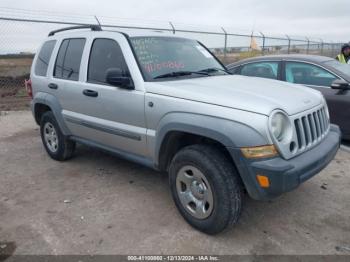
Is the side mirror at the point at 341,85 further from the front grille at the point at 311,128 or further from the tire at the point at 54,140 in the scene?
the tire at the point at 54,140

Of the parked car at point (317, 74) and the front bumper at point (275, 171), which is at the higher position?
the parked car at point (317, 74)

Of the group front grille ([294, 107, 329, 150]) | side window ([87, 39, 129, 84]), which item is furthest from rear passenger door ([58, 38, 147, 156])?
front grille ([294, 107, 329, 150])

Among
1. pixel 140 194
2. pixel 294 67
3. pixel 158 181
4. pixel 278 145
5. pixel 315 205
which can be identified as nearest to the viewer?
pixel 278 145

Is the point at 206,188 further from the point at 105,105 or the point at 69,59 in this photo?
the point at 69,59

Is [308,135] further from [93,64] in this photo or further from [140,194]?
[93,64]

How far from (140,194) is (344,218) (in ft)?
7.32

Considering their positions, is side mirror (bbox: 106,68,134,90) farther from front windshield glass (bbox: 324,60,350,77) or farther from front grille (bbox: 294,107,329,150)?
front windshield glass (bbox: 324,60,350,77)

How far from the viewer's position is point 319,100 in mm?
3574

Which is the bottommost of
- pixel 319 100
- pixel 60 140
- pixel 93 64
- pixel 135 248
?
pixel 135 248

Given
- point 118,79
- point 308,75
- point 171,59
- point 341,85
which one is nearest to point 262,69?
point 308,75

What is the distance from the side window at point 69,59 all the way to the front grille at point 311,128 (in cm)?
280

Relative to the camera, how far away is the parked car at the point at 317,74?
544 cm

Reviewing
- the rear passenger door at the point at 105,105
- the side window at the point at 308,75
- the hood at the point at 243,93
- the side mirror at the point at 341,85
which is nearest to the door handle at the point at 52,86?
the rear passenger door at the point at 105,105

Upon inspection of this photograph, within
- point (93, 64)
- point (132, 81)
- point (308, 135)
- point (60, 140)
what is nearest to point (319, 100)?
point (308, 135)
